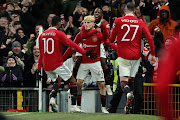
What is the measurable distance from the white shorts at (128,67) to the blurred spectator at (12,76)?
379 centimetres

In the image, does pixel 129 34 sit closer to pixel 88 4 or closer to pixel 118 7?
pixel 118 7

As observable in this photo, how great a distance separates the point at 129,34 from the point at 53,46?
5.38ft

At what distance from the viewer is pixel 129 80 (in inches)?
350

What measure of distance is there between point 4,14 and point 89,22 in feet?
24.2

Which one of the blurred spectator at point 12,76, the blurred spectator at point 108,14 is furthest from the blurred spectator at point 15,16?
the blurred spectator at point 12,76

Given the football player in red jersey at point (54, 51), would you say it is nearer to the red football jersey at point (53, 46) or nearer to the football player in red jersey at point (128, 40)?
the red football jersey at point (53, 46)

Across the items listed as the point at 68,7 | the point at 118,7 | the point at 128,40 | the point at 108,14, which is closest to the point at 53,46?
the point at 128,40

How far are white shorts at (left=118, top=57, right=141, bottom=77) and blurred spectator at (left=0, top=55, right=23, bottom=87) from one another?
3790mm

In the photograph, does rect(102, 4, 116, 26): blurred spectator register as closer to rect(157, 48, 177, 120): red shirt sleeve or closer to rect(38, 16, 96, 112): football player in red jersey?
rect(38, 16, 96, 112): football player in red jersey

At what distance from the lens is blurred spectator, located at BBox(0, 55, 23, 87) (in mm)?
11352

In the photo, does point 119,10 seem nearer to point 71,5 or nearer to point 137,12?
point 137,12

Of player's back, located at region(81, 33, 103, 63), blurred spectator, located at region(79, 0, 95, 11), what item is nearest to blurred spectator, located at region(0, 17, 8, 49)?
blurred spectator, located at region(79, 0, 95, 11)

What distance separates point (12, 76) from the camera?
11453 mm

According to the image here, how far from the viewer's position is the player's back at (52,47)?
8875 mm
